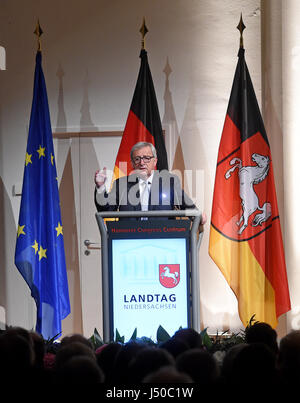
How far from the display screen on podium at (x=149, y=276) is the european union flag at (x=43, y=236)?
1753 millimetres

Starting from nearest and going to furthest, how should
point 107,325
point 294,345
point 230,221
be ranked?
point 294,345 < point 107,325 < point 230,221

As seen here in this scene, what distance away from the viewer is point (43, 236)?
14.1 feet

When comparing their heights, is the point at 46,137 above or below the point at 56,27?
below

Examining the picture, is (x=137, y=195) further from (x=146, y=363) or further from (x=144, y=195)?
(x=146, y=363)

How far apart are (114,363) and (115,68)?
405 centimetres

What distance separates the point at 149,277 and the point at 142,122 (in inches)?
86.3

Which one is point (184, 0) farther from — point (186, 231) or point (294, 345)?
point (294, 345)

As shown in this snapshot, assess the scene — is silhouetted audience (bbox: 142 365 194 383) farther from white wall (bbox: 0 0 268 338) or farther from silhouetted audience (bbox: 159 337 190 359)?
white wall (bbox: 0 0 268 338)

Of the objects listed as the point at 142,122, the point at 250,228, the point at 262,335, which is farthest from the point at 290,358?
the point at 142,122

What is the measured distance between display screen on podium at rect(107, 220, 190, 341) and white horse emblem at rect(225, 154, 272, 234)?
5.36 feet

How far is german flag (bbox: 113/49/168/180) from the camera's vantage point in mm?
4500

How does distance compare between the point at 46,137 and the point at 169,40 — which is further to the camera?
the point at 169,40

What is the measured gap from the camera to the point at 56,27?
16.3ft

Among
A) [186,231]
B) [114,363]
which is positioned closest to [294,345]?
[114,363]
